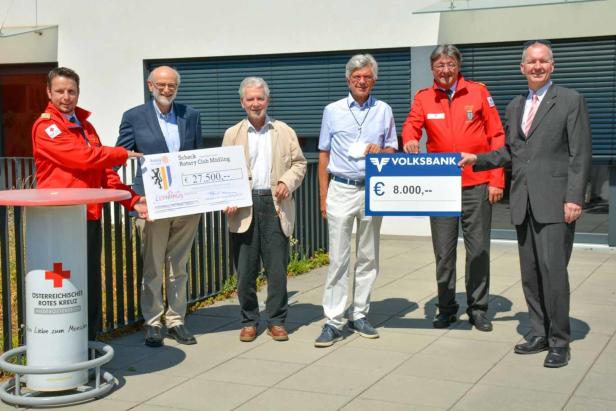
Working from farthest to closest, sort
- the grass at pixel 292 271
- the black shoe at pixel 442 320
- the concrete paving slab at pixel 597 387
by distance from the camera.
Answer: the grass at pixel 292 271
the black shoe at pixel 442 320
the concrete paving slab at pixel 597 387

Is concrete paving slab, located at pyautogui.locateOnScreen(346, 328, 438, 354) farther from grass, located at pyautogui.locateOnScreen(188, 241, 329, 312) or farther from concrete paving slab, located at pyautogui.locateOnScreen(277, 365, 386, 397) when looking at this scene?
grass, located at pyautogui.locateOnScreen(188, 241, 329, 312)

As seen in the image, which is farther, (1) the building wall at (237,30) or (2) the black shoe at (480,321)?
(1) the building wall at (237,30)

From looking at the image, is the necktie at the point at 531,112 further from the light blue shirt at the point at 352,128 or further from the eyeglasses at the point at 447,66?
the light blue shirt at the point at 352,128

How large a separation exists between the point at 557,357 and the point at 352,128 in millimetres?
2103

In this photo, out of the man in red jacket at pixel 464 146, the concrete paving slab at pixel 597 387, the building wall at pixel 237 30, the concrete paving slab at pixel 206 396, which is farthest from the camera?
→ the building wall at pixel 237 30

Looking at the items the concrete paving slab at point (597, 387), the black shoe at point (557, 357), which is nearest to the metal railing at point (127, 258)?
the black shoe at point (557, 357)

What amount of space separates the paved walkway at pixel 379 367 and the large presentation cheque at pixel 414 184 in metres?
0.98

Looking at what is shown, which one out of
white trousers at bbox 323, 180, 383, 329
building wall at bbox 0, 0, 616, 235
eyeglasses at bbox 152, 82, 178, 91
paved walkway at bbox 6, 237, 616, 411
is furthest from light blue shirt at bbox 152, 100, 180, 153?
building wall at bbox 0, 0, 616, 235

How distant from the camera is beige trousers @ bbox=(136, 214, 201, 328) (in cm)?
636

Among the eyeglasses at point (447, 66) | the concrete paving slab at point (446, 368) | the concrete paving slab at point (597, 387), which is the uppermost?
the eyeglasses at point (447, 66)

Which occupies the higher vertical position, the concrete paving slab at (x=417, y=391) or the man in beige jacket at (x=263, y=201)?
the man in beige jacket at (x=263, y=201)

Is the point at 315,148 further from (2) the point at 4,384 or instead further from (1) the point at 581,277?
(2) the point at 4,384

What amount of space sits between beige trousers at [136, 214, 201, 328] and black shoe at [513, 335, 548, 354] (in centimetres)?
244

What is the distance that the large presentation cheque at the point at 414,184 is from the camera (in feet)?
20.8
